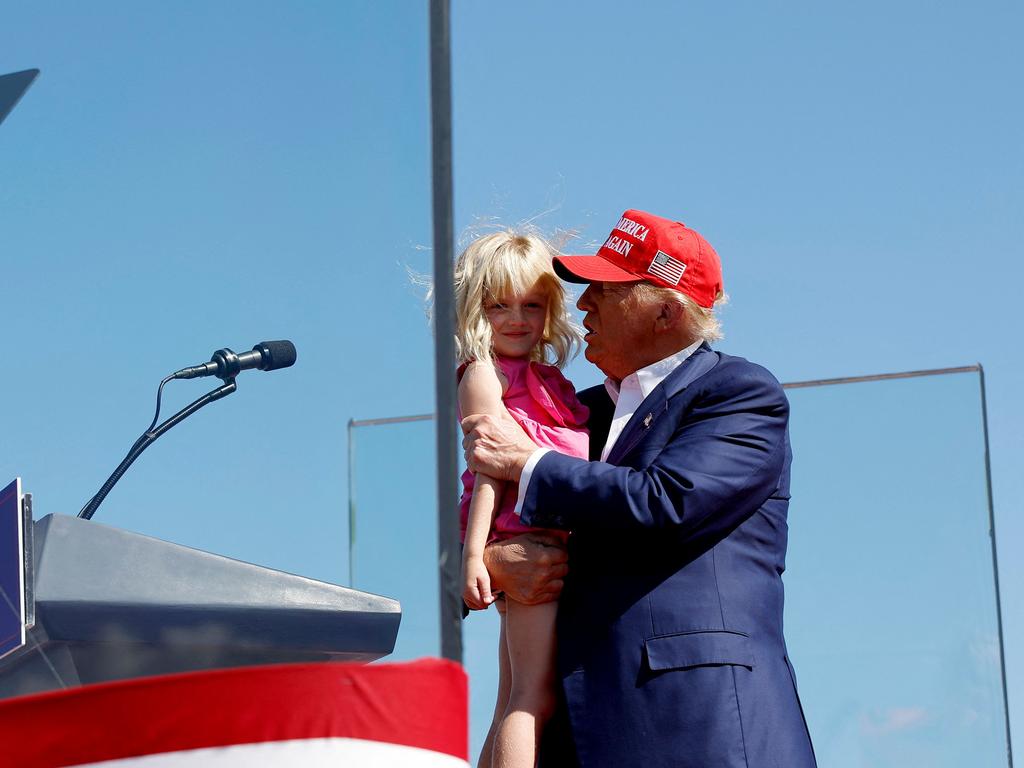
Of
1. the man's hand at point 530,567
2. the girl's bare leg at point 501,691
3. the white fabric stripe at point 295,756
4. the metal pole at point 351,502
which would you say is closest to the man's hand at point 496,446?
the man's hand at point 530,567

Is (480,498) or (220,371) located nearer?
(220,371)

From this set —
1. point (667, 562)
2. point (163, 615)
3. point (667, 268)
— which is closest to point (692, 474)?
point (667, 562)

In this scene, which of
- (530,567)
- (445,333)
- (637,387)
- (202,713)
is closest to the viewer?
(202,713)

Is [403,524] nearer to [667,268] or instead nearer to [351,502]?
[351,502]

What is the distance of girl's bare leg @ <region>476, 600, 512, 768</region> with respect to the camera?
229 cm

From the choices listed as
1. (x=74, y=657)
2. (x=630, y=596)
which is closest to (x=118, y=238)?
(x=74, y=657)

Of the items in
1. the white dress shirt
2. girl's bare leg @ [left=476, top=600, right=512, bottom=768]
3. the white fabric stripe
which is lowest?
girl's bare leg @ [left=476, top=600, right=512, bottom=768]

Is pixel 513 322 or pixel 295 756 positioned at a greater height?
pixel 513 322

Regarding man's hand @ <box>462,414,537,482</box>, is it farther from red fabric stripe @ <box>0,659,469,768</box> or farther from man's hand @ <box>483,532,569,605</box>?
red fabric stripe @ <box>0,659,469,768</box>

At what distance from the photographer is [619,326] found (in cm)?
233

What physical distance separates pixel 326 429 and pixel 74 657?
0.28 meters

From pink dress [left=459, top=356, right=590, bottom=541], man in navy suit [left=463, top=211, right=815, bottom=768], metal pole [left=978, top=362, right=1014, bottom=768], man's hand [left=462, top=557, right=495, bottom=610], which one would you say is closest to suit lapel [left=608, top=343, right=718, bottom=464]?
man in navy suit [left=463, top=211, right=815, bottom=768]

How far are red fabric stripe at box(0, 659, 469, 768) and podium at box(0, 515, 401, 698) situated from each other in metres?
0.06

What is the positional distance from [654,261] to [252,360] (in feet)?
3.88
